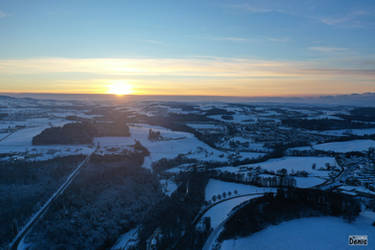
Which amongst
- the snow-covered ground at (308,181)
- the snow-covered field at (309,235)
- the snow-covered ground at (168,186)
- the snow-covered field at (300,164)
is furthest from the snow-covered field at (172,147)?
the snow-covered field at (309,235)

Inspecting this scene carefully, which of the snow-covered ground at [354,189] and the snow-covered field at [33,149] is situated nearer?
the snow-covered ground at [354,189]

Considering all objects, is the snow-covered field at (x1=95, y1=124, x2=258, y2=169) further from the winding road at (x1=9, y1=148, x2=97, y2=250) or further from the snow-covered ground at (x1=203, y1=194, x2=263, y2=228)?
the snow-covered ground at (x1=203, y1=194, x2=263, y2=228)

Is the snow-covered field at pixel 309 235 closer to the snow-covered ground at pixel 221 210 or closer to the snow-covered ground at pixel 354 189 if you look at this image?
the snow-covered ground at pixel 221 210

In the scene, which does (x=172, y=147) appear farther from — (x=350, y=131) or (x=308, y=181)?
(x=350, y=131)

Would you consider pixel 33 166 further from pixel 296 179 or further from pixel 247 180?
pixel 296 179

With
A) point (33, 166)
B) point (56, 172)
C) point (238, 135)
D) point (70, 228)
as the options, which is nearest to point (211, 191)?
point (70, 228)

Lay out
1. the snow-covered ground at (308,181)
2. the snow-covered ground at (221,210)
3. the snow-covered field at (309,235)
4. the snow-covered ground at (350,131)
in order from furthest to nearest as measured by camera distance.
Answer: the snow-covered ground at (350,131), the snow-covered ground at (308,181), the snow-covered ground at (221,210), the snow-covered field at (309,235)
